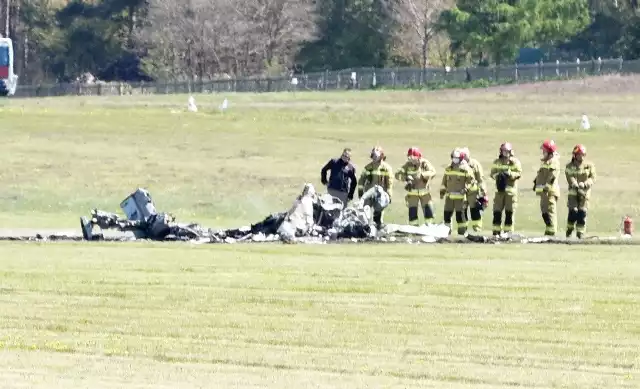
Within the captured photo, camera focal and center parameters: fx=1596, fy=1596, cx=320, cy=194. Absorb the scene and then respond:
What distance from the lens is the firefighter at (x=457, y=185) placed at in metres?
28.4

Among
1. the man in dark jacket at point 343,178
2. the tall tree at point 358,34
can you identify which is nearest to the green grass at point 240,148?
the man in dark jacket at point 343,178

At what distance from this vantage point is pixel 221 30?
105 meters

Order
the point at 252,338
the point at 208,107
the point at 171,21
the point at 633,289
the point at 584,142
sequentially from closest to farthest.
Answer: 1. the point at 252,338
2. the point at 633,289
3. the point at 584,142
4. the point at 208,107
5. the point at 171,21

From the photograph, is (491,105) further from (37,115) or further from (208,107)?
(37,115)

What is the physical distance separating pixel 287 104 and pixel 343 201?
36.9m

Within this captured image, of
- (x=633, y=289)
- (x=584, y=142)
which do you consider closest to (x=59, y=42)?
(x=584, y=142)

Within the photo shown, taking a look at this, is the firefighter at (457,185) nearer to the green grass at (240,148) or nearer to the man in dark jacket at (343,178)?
the man in dark jacket at (343,178)

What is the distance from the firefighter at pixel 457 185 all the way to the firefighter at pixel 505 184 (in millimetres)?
491

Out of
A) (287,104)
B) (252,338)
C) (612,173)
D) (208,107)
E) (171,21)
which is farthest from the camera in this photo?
(171,21)

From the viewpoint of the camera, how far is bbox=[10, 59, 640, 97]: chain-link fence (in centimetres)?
8275

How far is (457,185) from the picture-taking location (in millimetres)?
28453

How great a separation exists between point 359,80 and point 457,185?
6168 centimetres

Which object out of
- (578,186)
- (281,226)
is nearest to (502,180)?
(578,186)

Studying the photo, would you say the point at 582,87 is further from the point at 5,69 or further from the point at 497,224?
the point at 497,224
